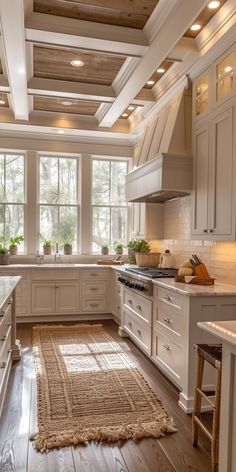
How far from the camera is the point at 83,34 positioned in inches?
118

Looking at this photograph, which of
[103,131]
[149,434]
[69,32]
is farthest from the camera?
[103,131]

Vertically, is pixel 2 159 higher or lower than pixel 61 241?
higher

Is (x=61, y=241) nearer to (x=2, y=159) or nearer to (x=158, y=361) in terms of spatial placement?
(x=2, y=159)

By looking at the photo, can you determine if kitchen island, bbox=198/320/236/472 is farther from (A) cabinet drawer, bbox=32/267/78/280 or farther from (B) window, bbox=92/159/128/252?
(B) window, bbox=92/159/128/252

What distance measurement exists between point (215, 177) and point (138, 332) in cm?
200

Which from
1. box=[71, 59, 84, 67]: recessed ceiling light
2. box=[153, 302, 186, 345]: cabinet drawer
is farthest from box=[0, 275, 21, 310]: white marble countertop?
box=[71, 59, 84, 67]: recessed ceiling light

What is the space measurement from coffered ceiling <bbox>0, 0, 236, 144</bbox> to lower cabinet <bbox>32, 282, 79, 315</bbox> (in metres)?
2.58

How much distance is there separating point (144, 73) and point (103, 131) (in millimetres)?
2064

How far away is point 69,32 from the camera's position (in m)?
2.99

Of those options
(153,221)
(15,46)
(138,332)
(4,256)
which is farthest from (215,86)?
(4,256)

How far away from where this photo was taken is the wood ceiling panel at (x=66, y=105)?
484cm

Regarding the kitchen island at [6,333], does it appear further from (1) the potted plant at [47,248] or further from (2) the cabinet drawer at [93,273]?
(1) the potted plant at [47,248]

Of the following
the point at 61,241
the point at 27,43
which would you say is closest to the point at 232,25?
the point at 27,43

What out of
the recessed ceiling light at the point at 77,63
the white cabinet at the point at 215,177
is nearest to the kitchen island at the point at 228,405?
the white cabinet at the point at 215,177
